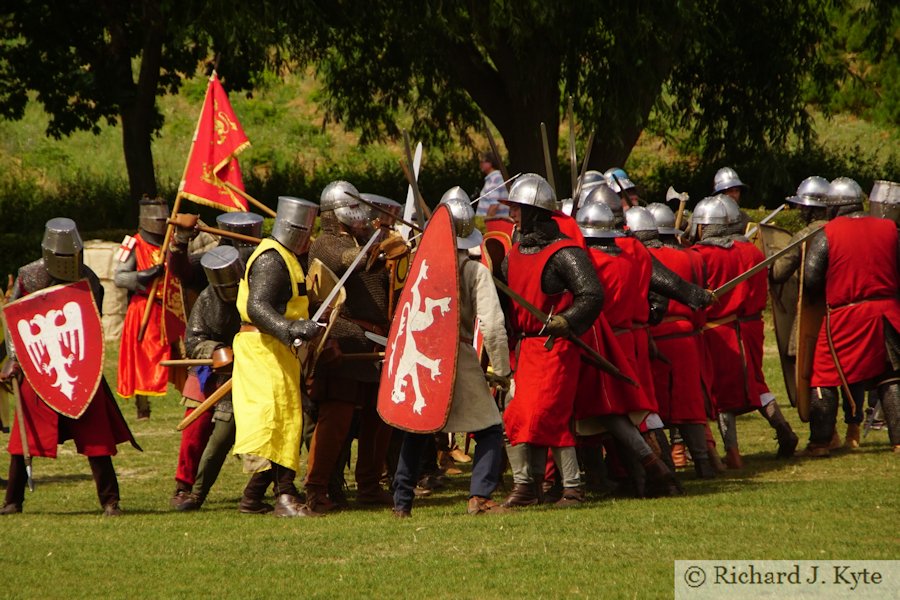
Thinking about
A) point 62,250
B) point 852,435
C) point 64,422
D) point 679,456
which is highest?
point 62,250

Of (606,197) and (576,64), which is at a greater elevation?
(576,64)

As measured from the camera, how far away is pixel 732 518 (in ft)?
21.4

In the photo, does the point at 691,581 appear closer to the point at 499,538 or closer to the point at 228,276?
the point at 499,538

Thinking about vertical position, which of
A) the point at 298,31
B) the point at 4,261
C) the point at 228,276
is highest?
the point at 298,31

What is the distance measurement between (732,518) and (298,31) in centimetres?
1176

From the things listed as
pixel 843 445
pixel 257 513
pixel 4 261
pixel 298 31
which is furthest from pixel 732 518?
pixel 4 261

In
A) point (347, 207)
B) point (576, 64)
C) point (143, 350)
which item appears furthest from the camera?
point (576, 64)

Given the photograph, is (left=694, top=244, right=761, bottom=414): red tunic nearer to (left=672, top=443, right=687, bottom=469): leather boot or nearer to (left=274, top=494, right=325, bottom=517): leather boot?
(left=672, top=443, right=687, bottom=469): leather boot

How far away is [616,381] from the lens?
7305mm

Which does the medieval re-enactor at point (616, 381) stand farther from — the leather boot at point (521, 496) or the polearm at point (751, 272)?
the polearm at point (751, 272)

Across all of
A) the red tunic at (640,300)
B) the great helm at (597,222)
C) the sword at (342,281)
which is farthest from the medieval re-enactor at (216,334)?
the red tunic at (640,300)

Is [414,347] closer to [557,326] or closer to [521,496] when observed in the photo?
[557,326]

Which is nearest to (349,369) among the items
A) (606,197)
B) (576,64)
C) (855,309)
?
(606,197)

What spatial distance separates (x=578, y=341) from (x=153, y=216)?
4853mm
